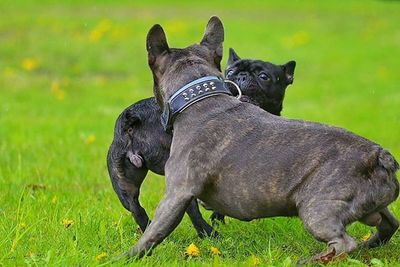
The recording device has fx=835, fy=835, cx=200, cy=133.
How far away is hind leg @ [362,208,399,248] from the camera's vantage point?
5488 mm

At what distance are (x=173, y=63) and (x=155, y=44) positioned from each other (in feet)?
0.58

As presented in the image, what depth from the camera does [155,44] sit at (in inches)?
217

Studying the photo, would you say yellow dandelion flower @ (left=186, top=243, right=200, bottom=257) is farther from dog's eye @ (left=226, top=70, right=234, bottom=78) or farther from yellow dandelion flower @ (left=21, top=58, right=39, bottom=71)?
yellow dandelion flower @ (left=21, top=58, right=39, bottom=71)

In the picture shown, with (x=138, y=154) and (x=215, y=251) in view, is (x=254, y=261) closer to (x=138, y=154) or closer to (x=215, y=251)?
(x=215, y=251)

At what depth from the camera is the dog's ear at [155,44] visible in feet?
17.8

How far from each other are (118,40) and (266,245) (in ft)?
51.3

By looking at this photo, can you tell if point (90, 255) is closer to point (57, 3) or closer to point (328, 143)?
point (328, 143)

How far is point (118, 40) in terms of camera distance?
20.8 metres

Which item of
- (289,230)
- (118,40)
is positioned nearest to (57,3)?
(118,40)

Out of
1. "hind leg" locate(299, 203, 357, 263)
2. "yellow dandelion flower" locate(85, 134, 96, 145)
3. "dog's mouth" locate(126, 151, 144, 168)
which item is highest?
"dog's mouth" locate(126, 151, 144, 168)

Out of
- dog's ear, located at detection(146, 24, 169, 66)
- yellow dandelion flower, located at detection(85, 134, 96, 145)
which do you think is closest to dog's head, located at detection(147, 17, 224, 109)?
dog's ear, located at detection(146, 24, 169, 66)

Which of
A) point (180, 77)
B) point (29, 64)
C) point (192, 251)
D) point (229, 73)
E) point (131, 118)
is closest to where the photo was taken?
point (192, 251)

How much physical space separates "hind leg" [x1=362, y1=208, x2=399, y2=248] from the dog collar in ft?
4.43

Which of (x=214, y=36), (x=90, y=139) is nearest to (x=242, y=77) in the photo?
(x=214, y=36)
